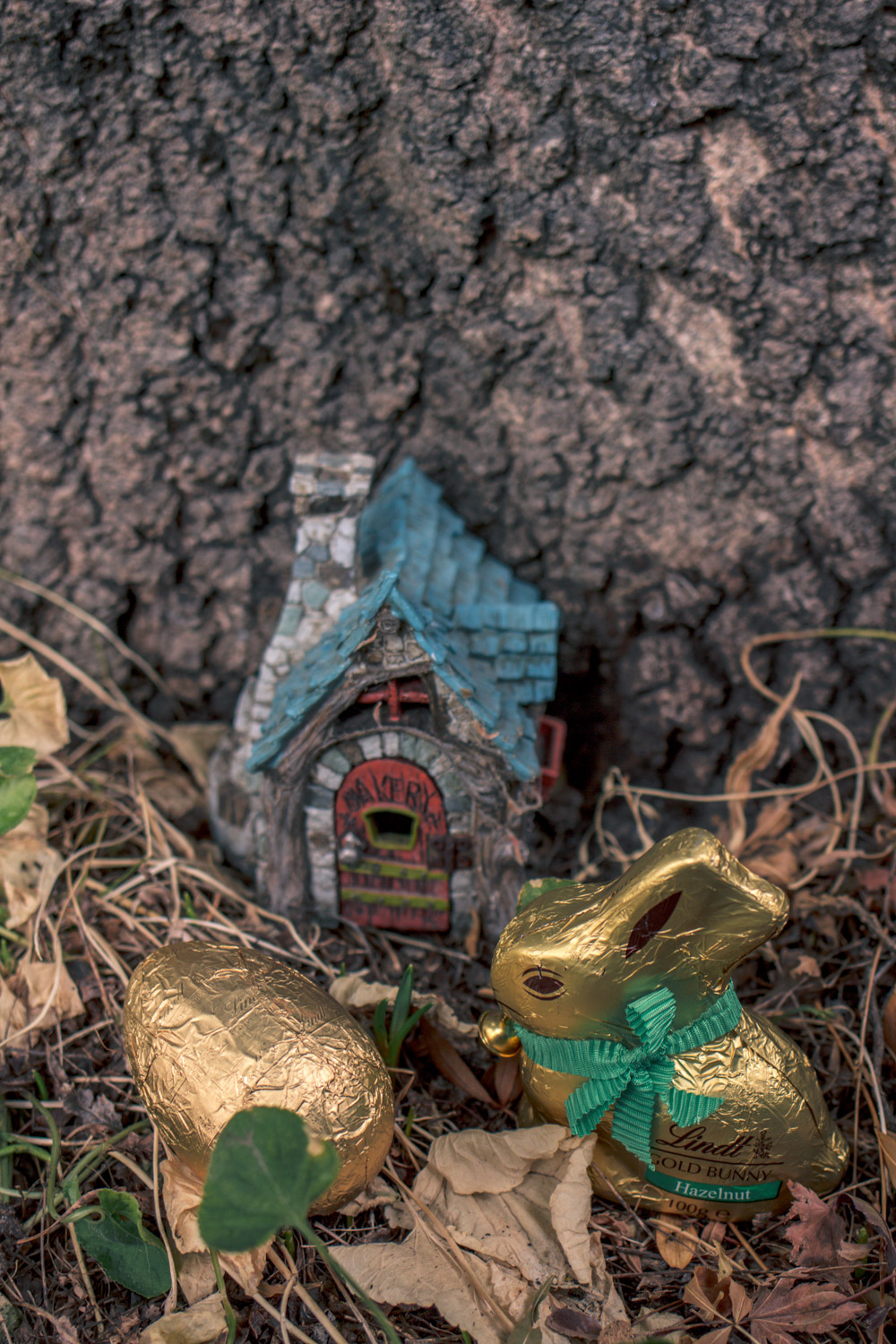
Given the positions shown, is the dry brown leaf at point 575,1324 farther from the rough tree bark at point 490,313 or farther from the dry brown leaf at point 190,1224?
the rough tree bark at point 490,313

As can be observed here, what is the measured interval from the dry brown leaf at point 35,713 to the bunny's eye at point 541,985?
1.23m

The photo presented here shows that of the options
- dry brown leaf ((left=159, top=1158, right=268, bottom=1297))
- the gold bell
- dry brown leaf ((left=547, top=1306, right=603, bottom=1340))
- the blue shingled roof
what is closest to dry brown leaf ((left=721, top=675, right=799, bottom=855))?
the blue shingled roof

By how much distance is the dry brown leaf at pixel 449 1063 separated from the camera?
5.99 ft

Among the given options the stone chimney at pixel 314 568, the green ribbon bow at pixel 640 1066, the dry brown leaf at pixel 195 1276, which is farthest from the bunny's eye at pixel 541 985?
the stone chimney at pixel 314 568

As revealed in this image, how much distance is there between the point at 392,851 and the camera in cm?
210

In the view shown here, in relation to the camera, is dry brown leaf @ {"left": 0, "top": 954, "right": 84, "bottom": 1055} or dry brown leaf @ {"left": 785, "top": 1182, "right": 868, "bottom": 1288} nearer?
dry brown leaf @ {"left": 785, "top": 1182, "right": 868, "bottom": 1288}

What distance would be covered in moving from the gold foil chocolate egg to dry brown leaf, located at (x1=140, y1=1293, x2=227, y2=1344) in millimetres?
191

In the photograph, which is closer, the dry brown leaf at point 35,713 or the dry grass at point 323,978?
the dry grass at point 323,978

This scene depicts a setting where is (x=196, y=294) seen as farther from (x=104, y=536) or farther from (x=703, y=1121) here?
(x=703, y=1121)

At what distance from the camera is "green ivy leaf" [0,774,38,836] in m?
1.90

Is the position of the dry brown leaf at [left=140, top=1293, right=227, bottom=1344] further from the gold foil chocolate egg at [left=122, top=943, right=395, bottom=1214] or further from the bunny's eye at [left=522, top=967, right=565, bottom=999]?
the bunny's eye at [left=522, top=967, right=565, bottom=999]

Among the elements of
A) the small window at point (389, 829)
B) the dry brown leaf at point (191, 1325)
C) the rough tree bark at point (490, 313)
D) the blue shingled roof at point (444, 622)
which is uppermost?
the rough tree bark at point (490, 313)

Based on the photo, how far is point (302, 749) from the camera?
1.96m

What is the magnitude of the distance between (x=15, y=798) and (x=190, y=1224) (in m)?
0.85
